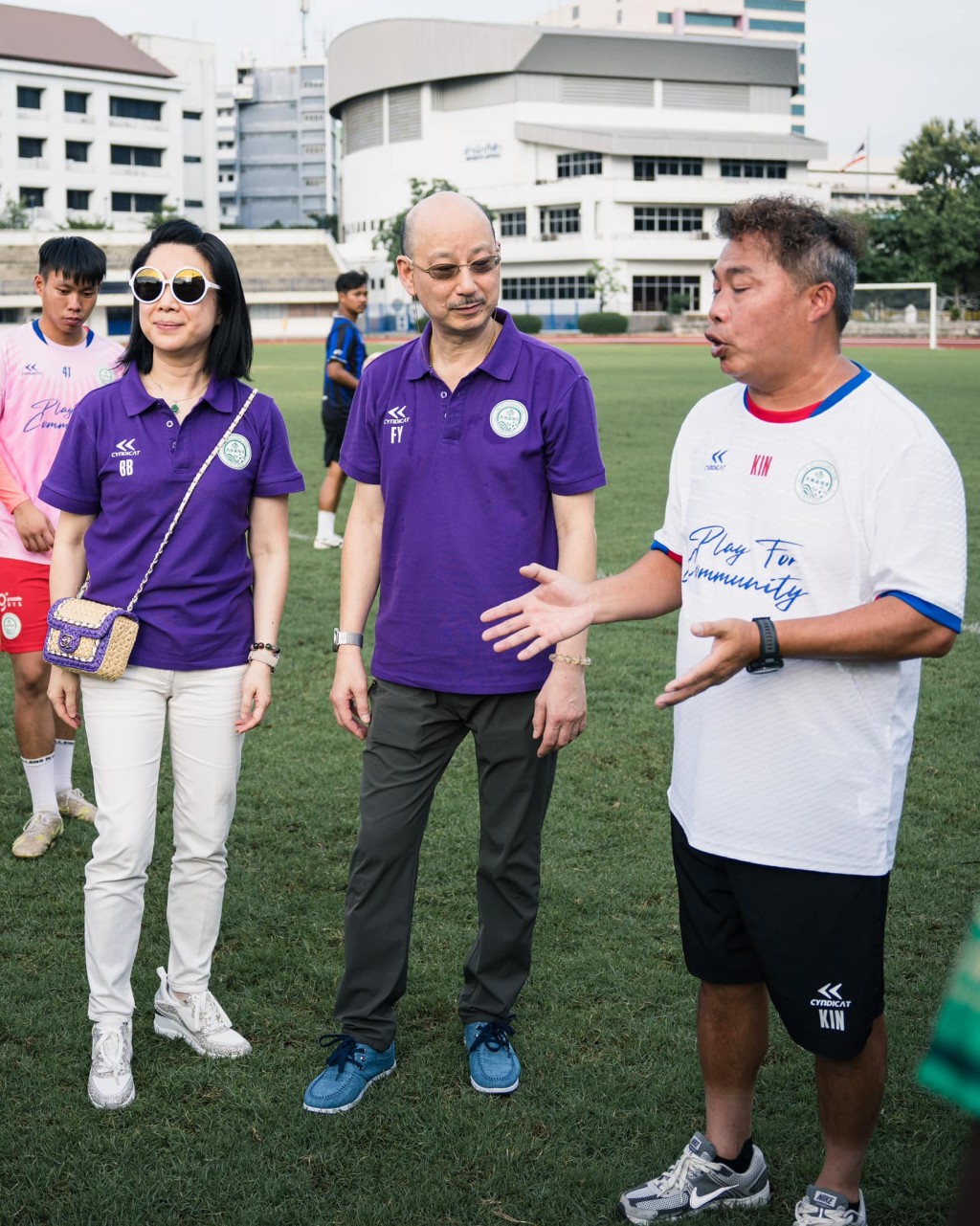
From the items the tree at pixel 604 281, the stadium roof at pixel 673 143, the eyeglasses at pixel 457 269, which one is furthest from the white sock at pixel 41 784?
the stadium roof at pixel 673 143

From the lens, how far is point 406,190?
102 m

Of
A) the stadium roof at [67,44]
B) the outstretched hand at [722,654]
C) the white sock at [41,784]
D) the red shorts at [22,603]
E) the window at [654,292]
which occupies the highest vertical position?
the stadium roof at [67,44]

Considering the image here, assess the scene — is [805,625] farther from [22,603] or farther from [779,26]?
[779,26]

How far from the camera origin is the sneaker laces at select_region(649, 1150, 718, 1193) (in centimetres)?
308

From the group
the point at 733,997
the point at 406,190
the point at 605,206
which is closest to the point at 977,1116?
the point at 733,997

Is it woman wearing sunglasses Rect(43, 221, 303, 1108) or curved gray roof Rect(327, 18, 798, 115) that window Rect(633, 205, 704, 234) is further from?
woman wearing sunglasses Rect(43, 221, 303, 1108)

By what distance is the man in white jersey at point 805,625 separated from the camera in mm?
2533

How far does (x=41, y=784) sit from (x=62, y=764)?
0.84 feet

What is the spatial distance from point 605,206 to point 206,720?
280 feet

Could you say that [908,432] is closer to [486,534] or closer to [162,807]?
[486,534]

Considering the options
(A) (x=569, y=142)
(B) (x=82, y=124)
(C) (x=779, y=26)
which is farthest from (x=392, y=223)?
(C) (x=779, y=26)

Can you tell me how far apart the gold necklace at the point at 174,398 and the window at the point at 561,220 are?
8644 cm

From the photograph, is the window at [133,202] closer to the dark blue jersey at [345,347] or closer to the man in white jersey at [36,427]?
the dark blue jersey at [345,347]

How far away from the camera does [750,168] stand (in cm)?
9375
